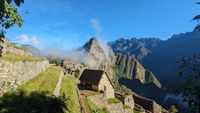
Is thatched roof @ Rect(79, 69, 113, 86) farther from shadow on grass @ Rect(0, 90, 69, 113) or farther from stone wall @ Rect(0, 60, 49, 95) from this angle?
shadow on grass @ Rect(0, 90, 69, 113)

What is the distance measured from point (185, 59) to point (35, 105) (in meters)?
13.4

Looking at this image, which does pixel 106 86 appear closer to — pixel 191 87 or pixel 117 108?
pixel 117 108

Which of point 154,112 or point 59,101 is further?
point 154,112

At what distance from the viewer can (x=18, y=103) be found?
20016 millimetres

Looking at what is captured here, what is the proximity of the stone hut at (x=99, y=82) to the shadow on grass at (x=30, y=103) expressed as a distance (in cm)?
3220

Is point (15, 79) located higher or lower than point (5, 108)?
higher

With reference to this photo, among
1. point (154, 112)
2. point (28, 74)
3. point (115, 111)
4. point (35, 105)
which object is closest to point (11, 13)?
point (35, 105)

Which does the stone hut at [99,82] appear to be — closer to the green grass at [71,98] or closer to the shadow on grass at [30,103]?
the green grass at [71,98]

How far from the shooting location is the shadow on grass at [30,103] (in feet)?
62.7

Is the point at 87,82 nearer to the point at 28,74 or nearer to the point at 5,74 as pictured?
the point at 28,74

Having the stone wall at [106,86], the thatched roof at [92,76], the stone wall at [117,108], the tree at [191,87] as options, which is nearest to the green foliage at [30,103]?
the tree at [191,87]

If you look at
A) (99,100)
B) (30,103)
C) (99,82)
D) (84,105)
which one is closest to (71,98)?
(84,105)

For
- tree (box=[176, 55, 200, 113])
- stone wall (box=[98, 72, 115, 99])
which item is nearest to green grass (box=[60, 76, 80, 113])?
stone wall (box=[98, 72, 115, 99])

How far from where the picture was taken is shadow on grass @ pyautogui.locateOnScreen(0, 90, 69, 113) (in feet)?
62.7
